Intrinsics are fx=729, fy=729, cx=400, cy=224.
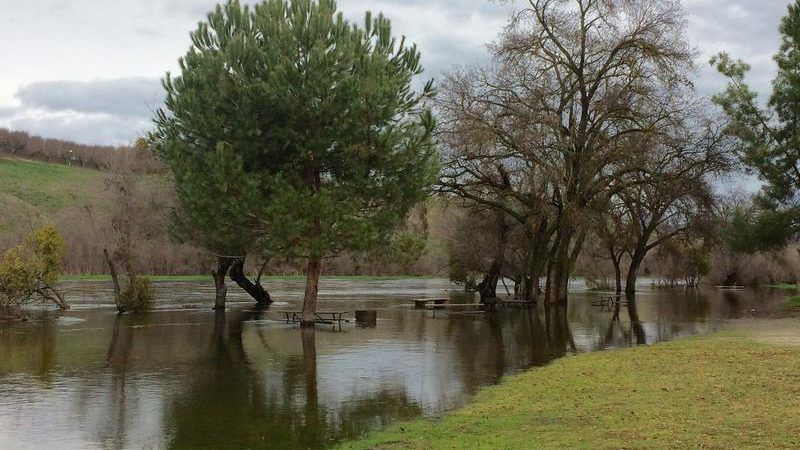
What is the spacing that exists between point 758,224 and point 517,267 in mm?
17498

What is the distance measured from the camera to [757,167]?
39594 mm

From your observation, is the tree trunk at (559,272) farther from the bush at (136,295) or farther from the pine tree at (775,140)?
the bush at (136,295)

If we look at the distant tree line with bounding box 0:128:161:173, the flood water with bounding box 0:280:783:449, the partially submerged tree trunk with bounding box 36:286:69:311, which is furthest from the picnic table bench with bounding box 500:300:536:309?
the distant tree line with bounding box 0:128:161:173

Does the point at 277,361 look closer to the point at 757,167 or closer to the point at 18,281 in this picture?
the point at 18,281

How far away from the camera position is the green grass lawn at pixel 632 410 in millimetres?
9852

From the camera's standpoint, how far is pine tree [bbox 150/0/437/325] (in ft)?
86.5

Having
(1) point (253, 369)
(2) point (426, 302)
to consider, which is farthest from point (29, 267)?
(2) point (426, 302)

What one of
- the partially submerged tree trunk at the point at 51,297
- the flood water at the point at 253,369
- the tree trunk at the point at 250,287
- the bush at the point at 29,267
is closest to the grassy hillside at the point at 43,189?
the tree trunk at the point at 250,287

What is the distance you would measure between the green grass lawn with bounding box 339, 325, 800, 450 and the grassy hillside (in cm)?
8546

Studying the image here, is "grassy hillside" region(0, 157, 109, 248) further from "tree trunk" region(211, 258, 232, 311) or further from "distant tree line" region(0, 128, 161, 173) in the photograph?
"tree trunk" region(211, 258, 232, 311)

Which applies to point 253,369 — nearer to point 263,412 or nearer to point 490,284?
point 263,412

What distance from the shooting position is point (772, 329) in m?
27.3

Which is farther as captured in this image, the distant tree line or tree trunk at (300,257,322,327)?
the distant tree line

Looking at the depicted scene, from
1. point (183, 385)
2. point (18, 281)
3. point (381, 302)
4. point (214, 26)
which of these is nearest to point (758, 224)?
point (381, 302)
